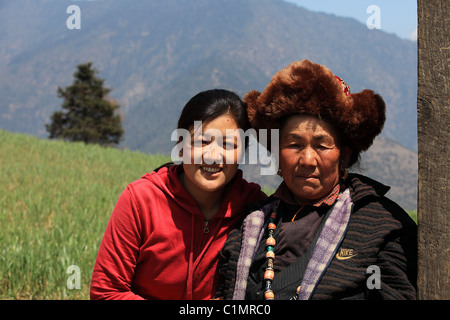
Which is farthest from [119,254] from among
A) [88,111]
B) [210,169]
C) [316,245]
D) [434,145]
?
[88,111]

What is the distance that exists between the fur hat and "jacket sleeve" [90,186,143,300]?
2.42 feet

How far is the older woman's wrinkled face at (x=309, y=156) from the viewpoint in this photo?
6.01 ft

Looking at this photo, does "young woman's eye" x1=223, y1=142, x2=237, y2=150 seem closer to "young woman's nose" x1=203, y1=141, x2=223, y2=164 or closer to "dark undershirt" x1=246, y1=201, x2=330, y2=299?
"young woman's nose" x1=203, y1=141, x2=223, y2=164

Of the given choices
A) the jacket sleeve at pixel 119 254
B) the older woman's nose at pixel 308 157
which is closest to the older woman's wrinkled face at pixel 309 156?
the older woman's nose at pixel 308 157

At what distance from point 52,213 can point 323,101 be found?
16.7 ft

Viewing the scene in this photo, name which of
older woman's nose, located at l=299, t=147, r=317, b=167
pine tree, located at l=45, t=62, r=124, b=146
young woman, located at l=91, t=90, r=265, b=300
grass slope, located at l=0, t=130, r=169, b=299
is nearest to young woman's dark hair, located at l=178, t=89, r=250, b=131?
young woman, located at l=91, t=90, r=265, b=300

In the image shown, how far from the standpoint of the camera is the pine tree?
29.6 meters

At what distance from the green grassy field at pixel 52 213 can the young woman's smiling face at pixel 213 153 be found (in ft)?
7.38

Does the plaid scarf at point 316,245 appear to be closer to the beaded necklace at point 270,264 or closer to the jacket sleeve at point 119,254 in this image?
the beaded necklace at point 270,264

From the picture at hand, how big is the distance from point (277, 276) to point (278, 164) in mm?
484

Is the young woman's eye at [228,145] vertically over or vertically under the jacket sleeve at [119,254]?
over

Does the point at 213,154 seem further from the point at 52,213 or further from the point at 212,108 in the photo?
the point at 52,213

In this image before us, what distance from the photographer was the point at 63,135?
30688 mm

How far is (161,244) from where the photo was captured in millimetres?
1997
